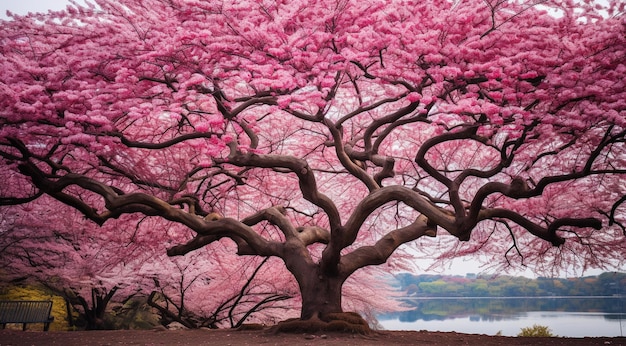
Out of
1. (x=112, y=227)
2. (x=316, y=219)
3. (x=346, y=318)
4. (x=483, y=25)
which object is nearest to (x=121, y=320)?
(x=112, y=227)

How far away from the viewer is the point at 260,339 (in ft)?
21.4

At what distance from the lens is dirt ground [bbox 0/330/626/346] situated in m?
6.22

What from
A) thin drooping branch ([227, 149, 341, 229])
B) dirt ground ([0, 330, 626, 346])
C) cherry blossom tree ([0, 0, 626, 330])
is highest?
cherry blossom tree ([0, 0, 626, 330])

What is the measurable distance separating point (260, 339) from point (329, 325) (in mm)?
873

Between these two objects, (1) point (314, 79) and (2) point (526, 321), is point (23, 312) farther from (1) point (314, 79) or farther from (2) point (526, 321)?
(2) point (526, 321)

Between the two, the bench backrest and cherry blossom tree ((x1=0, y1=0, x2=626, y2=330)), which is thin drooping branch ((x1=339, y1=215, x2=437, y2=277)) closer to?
cherry blossom tree ((x1=0, y1=0, x2=626, y2=330))

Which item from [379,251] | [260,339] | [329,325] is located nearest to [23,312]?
[260,339]


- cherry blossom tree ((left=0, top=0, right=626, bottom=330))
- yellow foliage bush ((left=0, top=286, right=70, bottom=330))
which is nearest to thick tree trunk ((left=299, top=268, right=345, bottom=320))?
cherry blossom tree ((left=0, top=0, right=626, bottom=330))

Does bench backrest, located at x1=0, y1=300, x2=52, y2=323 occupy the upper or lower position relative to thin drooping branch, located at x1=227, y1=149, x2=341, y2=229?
lower

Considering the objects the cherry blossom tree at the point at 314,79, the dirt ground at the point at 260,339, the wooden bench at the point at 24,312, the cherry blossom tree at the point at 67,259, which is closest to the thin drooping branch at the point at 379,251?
the cherry blossom tree at the point at 314,79

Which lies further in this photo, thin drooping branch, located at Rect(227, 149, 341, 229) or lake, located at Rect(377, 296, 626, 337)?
lake, located at Rect(377, 296, 626, 337)

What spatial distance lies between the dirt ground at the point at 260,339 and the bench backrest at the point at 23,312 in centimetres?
271

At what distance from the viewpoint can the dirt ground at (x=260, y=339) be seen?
6.22 m

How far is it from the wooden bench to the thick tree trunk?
655 centimetres
